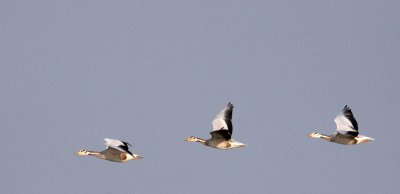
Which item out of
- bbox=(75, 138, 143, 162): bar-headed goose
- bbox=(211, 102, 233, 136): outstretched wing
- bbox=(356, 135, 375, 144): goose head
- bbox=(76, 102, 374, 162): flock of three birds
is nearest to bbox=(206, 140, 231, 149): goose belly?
bbox=(76, 102, 374, 162): flock of three birds

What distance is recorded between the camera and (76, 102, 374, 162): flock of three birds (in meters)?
52.7

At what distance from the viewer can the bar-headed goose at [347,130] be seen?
55500 millimetres

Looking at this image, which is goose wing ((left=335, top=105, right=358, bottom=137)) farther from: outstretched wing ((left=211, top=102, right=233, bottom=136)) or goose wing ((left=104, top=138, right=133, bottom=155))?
goose wing ((left=104, top=138, right=133, bottom=155))

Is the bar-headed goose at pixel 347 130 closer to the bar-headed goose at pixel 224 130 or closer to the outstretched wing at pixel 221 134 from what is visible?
the bar-headed goose at pixel 224 130

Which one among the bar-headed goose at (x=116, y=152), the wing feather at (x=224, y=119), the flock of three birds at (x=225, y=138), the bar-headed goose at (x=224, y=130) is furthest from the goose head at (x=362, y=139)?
the bar-headed goose at (x=116, y=152)

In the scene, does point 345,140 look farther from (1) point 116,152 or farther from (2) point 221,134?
(1) point 116,152

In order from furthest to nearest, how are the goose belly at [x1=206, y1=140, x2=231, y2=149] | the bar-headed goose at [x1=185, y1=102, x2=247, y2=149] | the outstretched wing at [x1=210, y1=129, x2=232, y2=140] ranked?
the goose belly at [x1=206, y1=140, x2=231, y2=149]
the bar-headed goose at [x1=185, y1=102, x2=247, y2=149]
the outstretched wing at [x1=210, y1=129, x2=232, y2=140]

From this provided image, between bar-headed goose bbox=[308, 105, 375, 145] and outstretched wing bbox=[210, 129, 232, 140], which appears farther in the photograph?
bar-headed goose bbox=[308, 105, 375, 145]

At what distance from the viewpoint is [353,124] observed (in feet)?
183

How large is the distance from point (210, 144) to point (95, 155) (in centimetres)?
504

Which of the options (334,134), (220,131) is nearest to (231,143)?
(220,131)

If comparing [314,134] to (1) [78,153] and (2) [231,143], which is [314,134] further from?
(1) [78,153]

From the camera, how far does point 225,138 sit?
54.6m

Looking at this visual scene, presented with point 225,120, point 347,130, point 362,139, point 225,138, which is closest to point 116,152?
point 225,138
